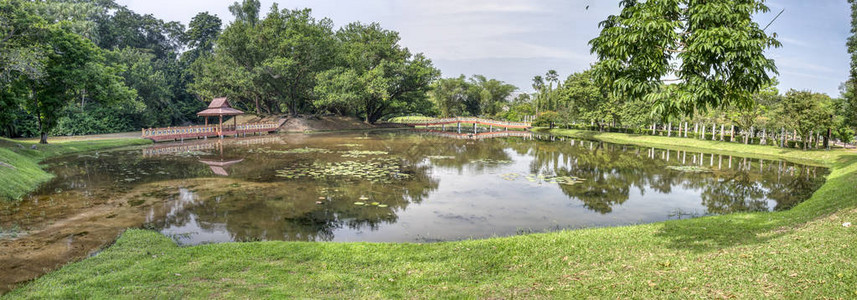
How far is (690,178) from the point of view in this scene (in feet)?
58.6

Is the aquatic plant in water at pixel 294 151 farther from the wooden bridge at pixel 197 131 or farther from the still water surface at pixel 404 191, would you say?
the wooden bridge at pixel 197 131

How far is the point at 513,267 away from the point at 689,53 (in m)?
3.79

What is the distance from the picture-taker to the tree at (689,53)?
487cm

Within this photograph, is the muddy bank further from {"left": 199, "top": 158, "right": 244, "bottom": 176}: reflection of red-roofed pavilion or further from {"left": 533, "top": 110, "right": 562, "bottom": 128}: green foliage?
{"left": 533, "top": 110, "right": 562, "bottom": 128}: green foliage

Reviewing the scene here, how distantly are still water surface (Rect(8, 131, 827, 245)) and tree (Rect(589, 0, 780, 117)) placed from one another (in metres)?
5.27

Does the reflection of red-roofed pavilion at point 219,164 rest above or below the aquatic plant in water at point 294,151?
below

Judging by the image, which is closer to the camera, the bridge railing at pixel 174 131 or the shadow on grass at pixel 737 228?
the shadow on grass at pixel 737 228

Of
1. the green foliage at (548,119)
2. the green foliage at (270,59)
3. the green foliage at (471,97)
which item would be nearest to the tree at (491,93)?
the green foliage at (471,97)

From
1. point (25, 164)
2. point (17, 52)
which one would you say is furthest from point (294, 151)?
point (17, 52)

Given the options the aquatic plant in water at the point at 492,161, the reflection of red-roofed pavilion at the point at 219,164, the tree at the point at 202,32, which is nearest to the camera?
the reflection of red-roofed pavilion at the point at 219,164

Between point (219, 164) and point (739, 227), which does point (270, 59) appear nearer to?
point (219, 164)

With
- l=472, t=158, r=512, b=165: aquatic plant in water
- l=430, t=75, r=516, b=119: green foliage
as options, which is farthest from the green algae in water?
l=430, t=75, r=516, b=119: green foliage

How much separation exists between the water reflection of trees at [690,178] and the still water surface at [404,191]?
0.06 m

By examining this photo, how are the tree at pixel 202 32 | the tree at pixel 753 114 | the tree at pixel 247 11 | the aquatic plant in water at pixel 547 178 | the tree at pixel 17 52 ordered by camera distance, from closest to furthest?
the tree at pixel 17 52, the aquatic plant in water at pixel 547 178, the tree at pixel 753 114, the tree at pixel 247 11, the tree at pixel 202 32
